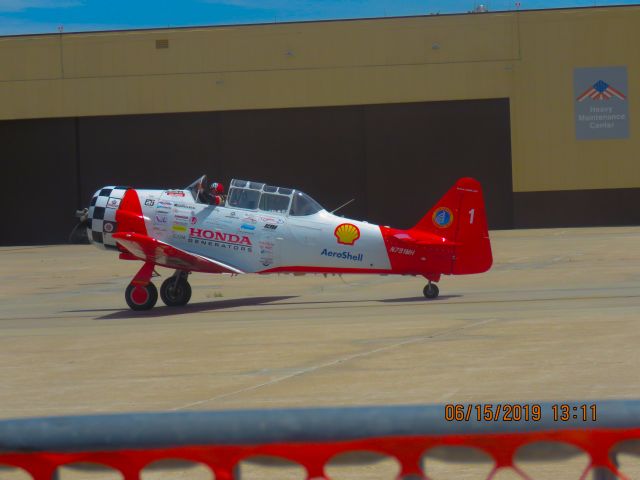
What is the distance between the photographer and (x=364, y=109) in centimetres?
3944

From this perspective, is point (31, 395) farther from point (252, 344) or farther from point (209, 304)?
point (209, 304)

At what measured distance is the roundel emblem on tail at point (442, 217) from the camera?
1573 centimetres

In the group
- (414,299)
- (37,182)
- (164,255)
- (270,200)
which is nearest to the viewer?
(164,255)

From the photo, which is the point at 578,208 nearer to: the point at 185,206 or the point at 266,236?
the point at 266,236

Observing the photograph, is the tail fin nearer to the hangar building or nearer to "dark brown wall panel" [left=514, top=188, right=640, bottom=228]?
the hangar building

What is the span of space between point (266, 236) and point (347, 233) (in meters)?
1.48

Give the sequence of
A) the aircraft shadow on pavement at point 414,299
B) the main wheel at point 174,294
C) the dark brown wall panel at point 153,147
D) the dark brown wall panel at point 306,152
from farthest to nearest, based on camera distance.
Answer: the dark brown wall panel at point 153,147, the dark brown wall panel at point 306,152, the main wheel at point 174,294, the aircraft shadow on pavement at point 414,299

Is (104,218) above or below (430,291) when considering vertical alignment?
above

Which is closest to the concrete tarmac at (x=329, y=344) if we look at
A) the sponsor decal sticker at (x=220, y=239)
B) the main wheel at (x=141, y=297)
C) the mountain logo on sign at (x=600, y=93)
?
the main wheel at (x=141, y=297)

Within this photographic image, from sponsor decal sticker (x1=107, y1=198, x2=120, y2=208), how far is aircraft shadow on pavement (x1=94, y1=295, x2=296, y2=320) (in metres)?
1.93

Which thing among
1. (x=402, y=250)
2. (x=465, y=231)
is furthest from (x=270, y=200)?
(x=465, y=231)

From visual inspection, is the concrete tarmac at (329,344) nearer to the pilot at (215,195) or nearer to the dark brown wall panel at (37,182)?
the pilot at (215,195)

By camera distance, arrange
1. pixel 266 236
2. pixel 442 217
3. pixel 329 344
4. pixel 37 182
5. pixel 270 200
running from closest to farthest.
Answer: pixel 329 344 → pixel 442 217 → pixel 266 236 → pixel 270 200 → pixel 37 182
